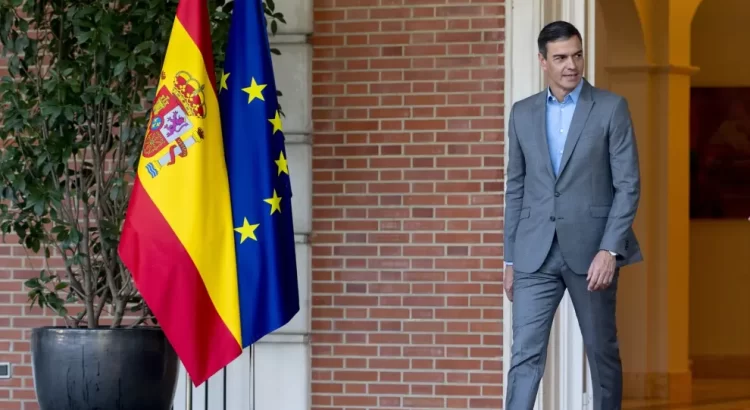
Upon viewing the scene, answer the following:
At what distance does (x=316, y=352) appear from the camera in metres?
5.85

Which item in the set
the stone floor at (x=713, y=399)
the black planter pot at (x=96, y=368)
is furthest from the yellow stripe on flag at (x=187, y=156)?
the stone floor at (x=713, y=399)

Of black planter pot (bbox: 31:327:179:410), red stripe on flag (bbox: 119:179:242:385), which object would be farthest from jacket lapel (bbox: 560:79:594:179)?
black planter pot (bbox: 31:327:179:410)

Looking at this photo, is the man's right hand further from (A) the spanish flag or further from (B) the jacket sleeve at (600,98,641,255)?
(A) the spanish flag

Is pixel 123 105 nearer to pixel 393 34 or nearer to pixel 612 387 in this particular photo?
pixel 393 34

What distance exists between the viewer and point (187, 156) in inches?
181

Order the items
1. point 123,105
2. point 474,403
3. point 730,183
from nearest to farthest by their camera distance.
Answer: point 123,105 → point 474,403 → point 730,183

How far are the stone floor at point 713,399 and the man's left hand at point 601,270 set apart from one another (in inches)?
174

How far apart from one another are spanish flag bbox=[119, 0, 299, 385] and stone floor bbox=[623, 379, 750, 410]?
4.40 metres

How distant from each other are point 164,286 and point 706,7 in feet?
26.3

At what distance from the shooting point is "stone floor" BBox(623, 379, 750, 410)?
865 centimetres

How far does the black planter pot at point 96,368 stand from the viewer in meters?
4.68

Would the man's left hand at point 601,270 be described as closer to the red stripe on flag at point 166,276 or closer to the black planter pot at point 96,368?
the red stripe on flag at point 166,276

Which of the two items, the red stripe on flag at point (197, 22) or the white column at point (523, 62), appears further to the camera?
the white column at point (523, 62)

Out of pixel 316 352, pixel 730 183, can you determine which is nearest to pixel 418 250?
pixel 316 352
